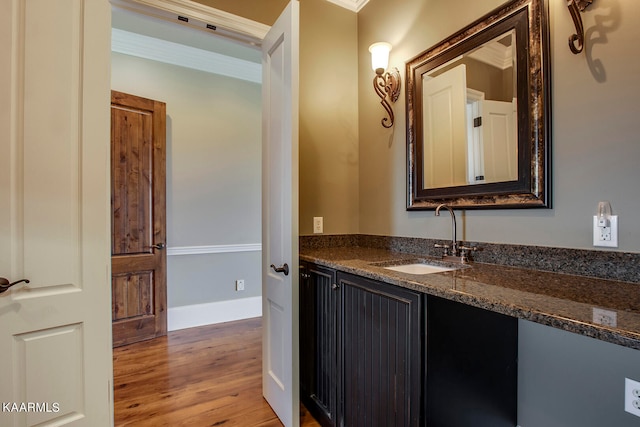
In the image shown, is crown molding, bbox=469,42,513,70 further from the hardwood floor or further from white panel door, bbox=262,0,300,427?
the hardwood floor

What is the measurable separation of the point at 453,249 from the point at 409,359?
2.37ft

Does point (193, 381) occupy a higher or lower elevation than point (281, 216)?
lower

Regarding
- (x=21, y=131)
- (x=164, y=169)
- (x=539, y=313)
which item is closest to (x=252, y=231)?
(x=164, y=169)

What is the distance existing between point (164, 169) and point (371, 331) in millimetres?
2543

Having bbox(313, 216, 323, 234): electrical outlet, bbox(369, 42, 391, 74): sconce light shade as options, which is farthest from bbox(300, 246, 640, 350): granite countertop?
bbox(369, 42, 391, 74): sconce light shade

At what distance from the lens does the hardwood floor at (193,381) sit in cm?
176

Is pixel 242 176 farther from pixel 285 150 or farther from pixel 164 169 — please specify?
pixel 285 150

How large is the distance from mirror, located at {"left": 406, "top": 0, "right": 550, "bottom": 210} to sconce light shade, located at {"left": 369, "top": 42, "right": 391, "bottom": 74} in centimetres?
17

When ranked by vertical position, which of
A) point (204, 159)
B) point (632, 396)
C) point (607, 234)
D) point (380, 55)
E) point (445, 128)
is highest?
point (380, 55)

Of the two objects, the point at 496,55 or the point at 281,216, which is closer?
the point at 496,55

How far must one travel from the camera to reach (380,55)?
1918 mm

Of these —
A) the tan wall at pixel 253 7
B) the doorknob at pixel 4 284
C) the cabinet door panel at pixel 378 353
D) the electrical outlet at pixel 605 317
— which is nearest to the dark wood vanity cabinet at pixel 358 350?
the cabinet door panel at pixel 378 353

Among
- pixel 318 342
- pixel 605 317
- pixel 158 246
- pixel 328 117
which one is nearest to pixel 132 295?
pixel 158 246

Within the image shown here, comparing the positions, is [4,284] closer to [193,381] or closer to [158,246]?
[193,381]
